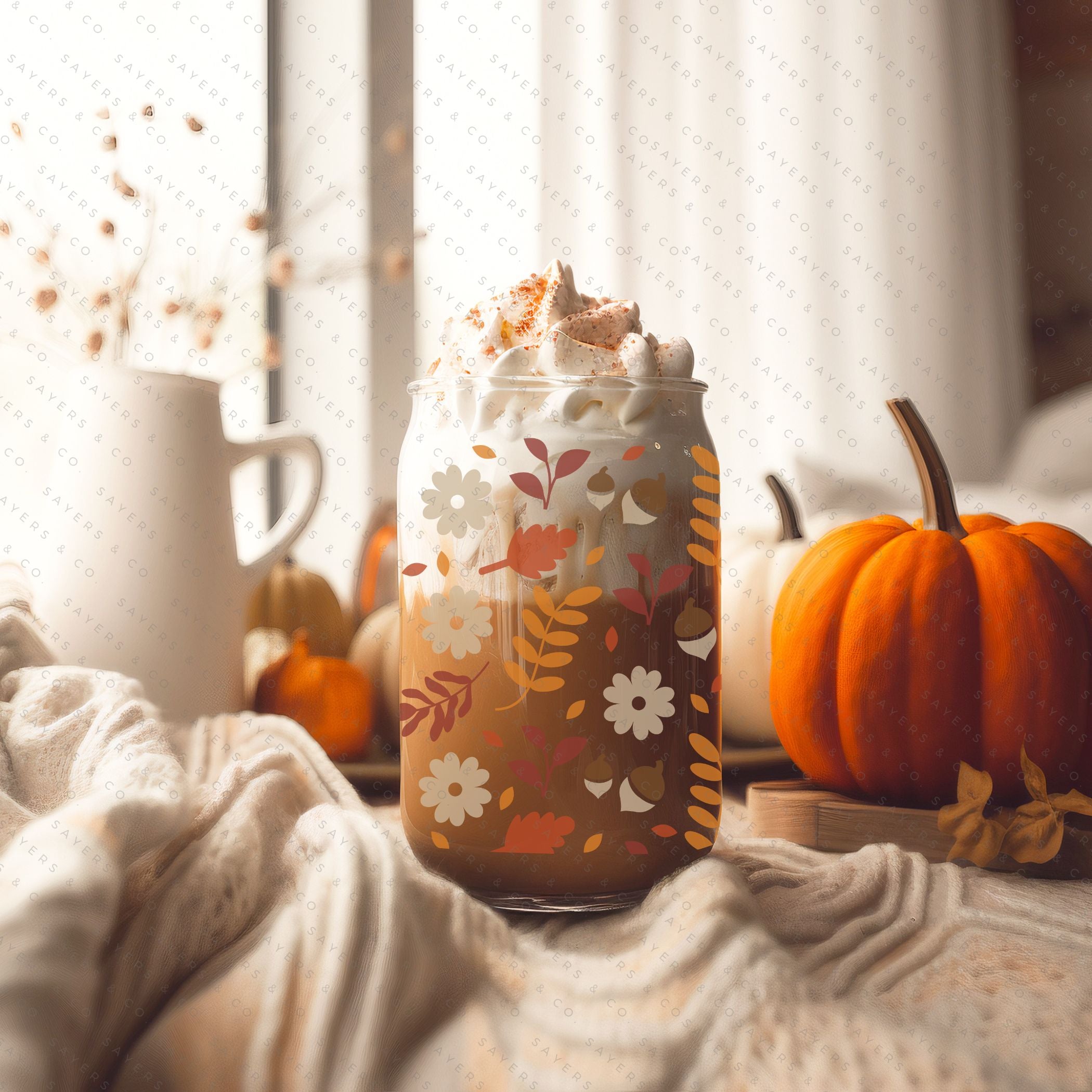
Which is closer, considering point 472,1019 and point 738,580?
point 472,1019

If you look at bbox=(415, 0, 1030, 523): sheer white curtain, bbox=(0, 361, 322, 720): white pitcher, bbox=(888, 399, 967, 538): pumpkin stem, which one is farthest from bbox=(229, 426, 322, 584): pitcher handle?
bbox=(888, 399, 967, 538): pumpkin stem

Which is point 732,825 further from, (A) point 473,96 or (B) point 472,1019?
(A) point 473,96

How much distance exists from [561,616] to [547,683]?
0.03 m

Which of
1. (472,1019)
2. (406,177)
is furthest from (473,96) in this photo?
(472,1019)

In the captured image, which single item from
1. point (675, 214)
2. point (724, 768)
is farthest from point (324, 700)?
point (675, 214)

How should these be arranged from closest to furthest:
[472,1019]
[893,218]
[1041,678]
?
[472,1019] < [1041,678] < [893,218]

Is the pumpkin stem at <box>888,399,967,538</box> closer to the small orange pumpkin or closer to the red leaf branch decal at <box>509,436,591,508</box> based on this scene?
the red leaf branch decal at <box>509,436,591,508</box>

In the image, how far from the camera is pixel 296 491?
24.7 inches

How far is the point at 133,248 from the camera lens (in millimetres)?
710

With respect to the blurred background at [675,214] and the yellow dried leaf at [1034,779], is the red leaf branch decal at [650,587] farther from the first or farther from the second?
the blurred background at [675,214]

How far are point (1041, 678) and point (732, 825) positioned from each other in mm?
193

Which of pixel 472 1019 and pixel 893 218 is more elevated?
pixel 893 218

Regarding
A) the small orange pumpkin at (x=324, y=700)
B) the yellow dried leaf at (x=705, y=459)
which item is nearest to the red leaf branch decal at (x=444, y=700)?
the yellow dried leaf at (x=705, y=459)

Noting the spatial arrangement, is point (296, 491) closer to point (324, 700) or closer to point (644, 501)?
point (324, 700)
